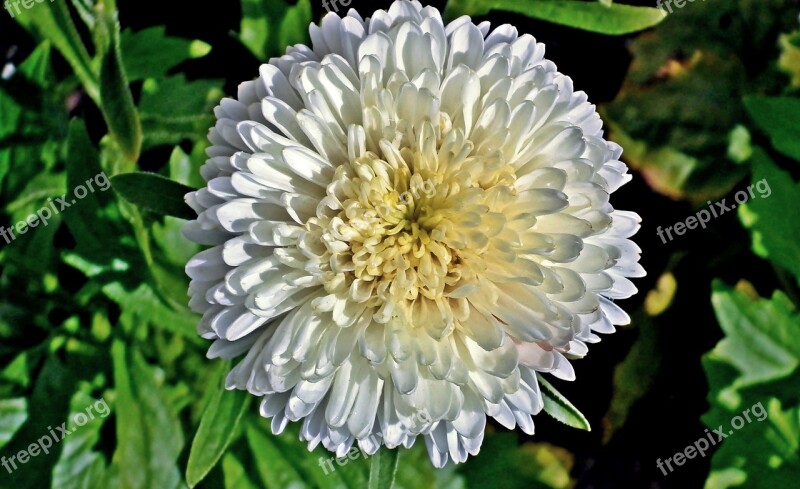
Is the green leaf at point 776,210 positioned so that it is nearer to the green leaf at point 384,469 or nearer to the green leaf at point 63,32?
the green leaf at point 384,469

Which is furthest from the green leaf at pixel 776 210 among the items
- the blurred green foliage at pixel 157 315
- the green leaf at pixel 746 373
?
the green leaf at pixel 746 373

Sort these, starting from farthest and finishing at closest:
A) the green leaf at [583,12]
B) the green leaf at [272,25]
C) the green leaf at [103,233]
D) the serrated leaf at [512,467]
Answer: the serrated leaf at [512,467] → the green leaf at [272,25] → the green leaf at [103,233] → the green leaf at [583,12]

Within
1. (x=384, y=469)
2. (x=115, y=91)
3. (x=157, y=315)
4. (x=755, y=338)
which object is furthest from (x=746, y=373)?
(x=115, y=91)

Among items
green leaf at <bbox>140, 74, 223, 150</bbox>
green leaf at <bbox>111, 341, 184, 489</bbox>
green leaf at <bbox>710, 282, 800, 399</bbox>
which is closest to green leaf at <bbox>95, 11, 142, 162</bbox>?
green leaf at <bbox>140, 74, 223, 150</bbox>

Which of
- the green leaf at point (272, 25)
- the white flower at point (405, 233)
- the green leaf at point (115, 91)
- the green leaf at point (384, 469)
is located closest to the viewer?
the white flower at point (405, 233)

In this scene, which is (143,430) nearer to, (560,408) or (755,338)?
(560,408)

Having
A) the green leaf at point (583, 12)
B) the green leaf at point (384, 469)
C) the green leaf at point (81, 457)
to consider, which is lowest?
the green leaf at point (81, 457)
